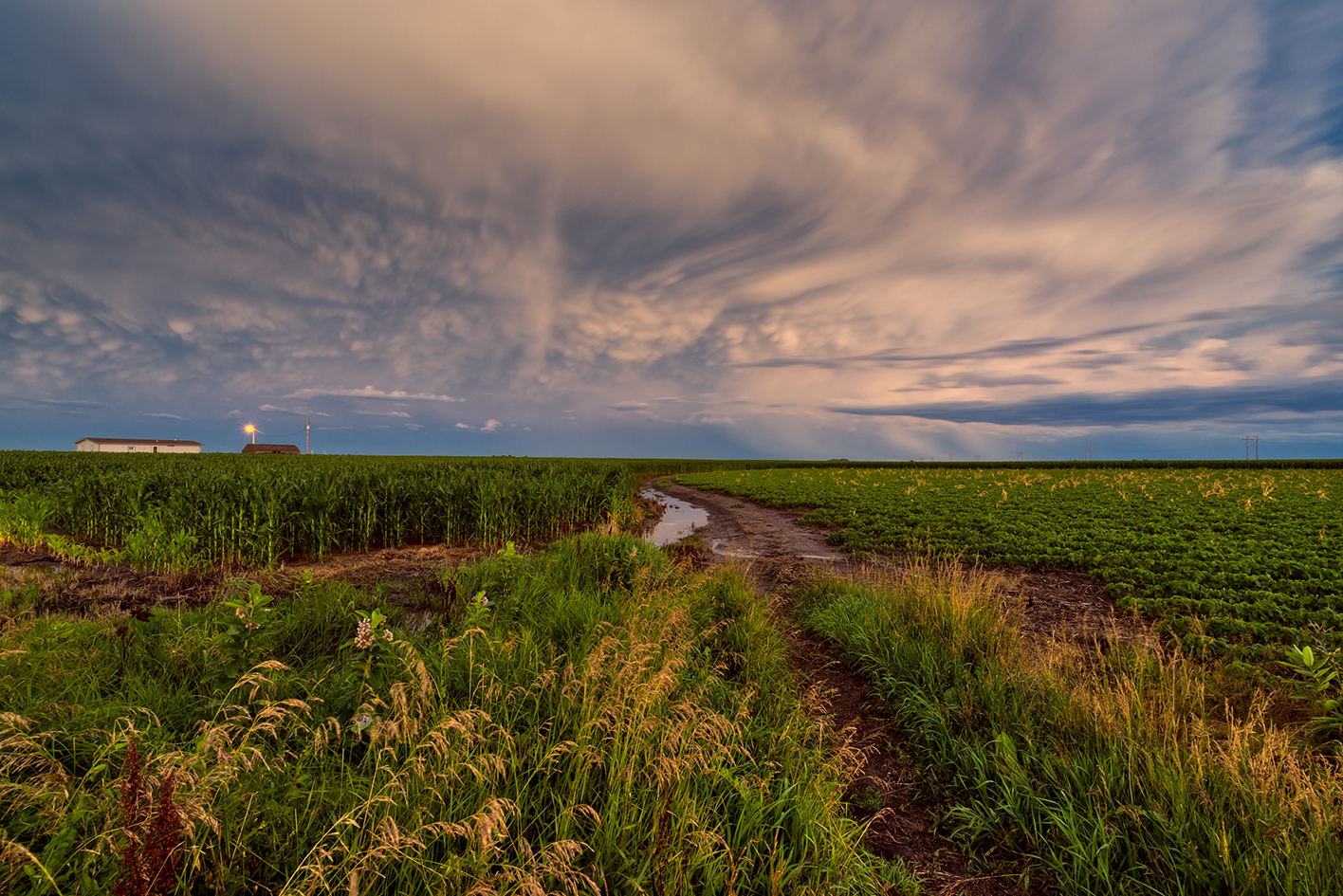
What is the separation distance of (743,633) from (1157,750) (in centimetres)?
375

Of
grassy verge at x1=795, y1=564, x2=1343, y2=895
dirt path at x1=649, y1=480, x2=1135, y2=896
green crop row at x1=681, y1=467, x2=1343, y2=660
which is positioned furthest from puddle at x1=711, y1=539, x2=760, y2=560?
grassy verge at x1=795, y1=564, x2=1343, y2=895

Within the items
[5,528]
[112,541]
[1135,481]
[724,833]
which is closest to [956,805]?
[724,833]

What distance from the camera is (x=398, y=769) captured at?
2.74 m

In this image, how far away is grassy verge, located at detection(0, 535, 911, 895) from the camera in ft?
6.60

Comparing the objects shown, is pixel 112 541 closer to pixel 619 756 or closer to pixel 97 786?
pixel 97 786

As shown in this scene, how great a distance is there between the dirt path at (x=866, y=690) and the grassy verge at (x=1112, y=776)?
245mm

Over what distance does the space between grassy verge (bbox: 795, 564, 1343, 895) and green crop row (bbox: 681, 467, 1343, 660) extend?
6.38 ft

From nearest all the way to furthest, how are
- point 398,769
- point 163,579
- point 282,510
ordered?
point 398,769 → point 163,579 → point 282,510

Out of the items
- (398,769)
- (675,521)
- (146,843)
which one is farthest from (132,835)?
(675,521)

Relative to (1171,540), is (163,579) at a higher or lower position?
lower

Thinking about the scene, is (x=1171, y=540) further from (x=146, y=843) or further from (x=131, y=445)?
(x=131, y=445)

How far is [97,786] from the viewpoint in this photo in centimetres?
254

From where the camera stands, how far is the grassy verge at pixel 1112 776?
3023 millimetres

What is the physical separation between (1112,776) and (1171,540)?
11.8 metres
